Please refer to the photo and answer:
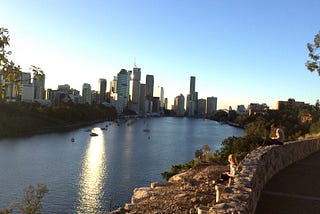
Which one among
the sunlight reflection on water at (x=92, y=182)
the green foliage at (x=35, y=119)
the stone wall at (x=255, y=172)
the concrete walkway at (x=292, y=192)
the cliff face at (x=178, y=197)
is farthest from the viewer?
the green foliage at (x=35, y=119)

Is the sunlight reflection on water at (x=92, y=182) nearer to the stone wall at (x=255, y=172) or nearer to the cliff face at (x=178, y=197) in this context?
the cliff face at (x=178, y=197)

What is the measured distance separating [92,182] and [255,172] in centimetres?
2793

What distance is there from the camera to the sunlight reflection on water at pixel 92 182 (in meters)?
27.4

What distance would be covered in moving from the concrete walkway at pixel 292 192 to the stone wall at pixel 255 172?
212 mm

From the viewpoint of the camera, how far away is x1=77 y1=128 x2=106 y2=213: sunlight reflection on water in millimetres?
27381

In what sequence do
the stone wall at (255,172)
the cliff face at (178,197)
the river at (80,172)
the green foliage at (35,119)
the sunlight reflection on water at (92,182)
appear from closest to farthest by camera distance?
1. the stone wall at (255,172)
2. the cliff face at (178,197)
3. the sunlight reflection on water at (92,182)
4. the river at (80,172)
5. the green foliage at (35,119)

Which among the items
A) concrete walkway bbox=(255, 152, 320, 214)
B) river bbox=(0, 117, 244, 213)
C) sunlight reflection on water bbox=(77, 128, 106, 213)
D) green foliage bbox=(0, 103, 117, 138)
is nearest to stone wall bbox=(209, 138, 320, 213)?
concrete walkway bbox=(255, 152, 320, 214)

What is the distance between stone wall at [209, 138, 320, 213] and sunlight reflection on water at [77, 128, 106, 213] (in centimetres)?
1567

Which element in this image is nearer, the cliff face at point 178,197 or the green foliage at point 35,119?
the cliff face at point 178,197

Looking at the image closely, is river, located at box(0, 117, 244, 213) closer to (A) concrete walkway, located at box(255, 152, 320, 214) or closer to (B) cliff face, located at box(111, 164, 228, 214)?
(B) cliff face, located at box(111, 164, 228, 214)

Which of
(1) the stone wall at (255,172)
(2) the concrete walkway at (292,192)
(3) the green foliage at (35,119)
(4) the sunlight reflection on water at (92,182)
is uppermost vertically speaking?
(1) the stone wall at (255,172)

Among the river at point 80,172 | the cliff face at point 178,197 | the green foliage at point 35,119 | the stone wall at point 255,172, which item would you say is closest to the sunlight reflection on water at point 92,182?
the river at point 80,172

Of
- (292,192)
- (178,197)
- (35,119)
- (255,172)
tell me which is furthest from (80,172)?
(35,119)

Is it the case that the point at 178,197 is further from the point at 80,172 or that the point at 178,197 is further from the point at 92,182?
the point at 80,172
